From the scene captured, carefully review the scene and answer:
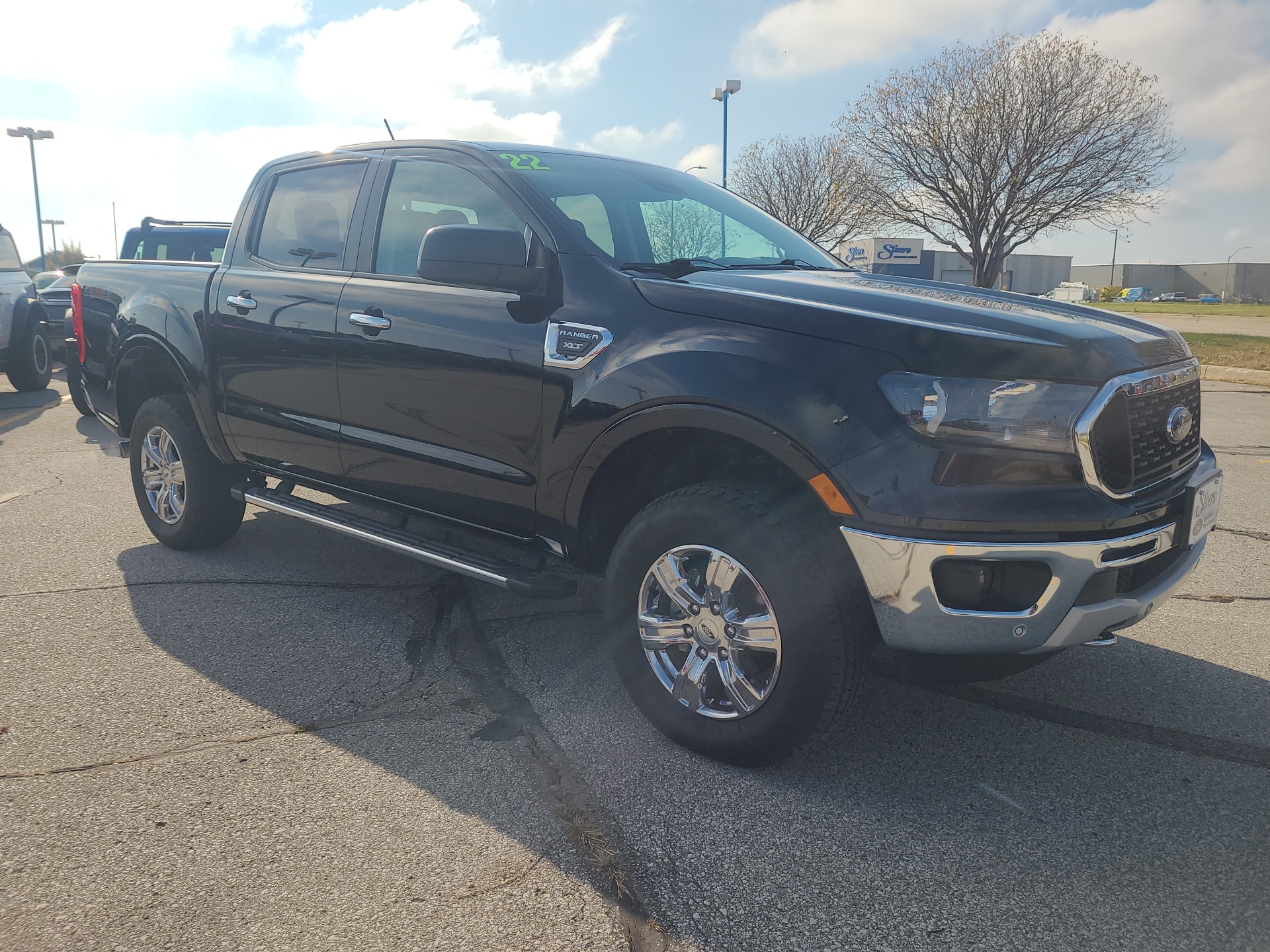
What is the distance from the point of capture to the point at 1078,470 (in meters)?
2.51

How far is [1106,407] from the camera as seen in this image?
8.36 ft

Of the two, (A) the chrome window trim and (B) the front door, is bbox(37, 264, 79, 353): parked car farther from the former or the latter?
(A) the chrome window trim

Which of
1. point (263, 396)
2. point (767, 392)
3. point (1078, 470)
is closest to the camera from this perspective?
point (1078, 470)

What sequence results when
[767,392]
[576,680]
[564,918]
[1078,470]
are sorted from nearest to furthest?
[564,918], [1078,470], [767,392], [576,680]

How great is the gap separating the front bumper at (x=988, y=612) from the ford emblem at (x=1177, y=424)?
0.36 metres

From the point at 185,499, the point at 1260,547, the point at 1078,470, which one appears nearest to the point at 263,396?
the point at 185,499

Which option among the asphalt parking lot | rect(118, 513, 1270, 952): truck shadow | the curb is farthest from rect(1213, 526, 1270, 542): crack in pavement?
the curb

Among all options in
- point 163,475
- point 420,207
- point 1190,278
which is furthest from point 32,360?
point 1190,278

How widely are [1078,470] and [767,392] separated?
802 mm

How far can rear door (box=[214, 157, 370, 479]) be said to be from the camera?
4082mm

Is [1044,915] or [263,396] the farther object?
[263,396]

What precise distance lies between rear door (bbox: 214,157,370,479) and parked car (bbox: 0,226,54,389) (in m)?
8.89

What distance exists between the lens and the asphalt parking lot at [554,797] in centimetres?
227

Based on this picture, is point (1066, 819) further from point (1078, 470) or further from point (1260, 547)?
point (1260, 547)
